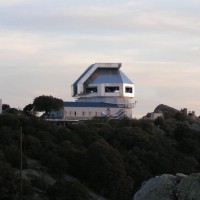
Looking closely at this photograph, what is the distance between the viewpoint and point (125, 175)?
2301 inches

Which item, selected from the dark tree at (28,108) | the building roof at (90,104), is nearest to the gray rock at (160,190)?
the dark tree at (28,108)

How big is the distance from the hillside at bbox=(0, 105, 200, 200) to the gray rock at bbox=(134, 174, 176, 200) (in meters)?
24.2

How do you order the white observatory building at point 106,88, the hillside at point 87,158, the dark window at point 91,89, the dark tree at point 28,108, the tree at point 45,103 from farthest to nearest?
the dark window at point 91,89, the white observatory building at point 106,88, the dark tree at point 28,108, the tree at point 45,103, the hillside at point 87,158

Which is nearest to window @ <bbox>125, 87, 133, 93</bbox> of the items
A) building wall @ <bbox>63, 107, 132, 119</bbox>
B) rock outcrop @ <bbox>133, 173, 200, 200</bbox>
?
building wall @ <bbox>63, 107, 132, 119</bbox>

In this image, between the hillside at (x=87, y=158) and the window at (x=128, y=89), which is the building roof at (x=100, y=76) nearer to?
the window at (x=128, y=89)

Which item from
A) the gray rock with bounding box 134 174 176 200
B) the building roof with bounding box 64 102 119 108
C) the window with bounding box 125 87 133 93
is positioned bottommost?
the gray rock with bounding box 134 174 176 200

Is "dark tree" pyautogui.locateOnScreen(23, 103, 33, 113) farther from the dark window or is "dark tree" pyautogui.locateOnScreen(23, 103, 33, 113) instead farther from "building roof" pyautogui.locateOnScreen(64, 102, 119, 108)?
the dark window

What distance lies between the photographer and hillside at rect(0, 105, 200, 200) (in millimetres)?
52219

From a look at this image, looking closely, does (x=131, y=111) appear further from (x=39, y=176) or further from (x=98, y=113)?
(x=39, y=176)

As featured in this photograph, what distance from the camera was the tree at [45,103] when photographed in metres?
84.9

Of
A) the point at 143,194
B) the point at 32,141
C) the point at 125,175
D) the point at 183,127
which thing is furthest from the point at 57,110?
the point at 143,194

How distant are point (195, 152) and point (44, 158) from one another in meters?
18.8

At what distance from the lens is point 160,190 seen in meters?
24.1

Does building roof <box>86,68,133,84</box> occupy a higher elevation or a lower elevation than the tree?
higher
